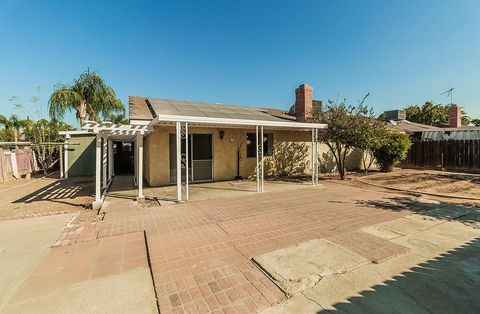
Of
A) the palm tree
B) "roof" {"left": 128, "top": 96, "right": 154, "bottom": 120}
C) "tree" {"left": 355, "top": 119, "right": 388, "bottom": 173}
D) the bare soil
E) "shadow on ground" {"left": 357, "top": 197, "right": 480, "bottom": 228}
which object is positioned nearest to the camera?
"shadow on ground" {"left": 357, "top": 197, "right": 480, "bottom": 228}

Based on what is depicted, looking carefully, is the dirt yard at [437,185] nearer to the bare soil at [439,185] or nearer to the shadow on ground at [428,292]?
the bare soil at [439,185]

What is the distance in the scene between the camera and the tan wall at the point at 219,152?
30.8ft

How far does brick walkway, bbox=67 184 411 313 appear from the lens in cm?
262

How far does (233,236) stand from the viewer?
4332 millimetres

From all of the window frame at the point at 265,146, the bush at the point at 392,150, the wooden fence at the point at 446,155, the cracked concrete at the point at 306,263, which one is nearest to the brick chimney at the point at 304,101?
the window frame at the point at 265,146

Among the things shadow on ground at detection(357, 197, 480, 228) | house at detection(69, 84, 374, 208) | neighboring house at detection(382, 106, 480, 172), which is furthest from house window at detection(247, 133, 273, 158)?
neighboring house at detection(382, 106, 480, 172)

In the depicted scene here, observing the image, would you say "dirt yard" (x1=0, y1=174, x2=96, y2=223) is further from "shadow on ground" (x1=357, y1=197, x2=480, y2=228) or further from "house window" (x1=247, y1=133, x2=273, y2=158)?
"shadow on ground" (x1=357, y1=197, x2=480, y2=228)

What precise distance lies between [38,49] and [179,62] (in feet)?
24.8

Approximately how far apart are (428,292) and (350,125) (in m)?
8.45

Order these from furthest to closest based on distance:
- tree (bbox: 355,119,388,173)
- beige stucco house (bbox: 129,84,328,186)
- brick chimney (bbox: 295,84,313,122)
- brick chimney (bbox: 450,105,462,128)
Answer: brick chimney (bbox: 450,105,462,128) < brick chimney (bbox: 295,84,313,122) < tree (bbox: 355,119,388,173) < beige stucco house (bbox: 129,84,328,186)

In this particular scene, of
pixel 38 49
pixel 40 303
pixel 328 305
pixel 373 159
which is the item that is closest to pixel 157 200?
pixel 40 303

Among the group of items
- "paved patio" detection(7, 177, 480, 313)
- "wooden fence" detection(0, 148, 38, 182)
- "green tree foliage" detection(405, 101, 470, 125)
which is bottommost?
"paved patio" detection(7, 177, 480, 313)

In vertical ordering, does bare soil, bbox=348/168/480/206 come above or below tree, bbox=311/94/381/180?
below

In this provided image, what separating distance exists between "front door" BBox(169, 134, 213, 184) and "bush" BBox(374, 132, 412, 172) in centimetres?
1021
